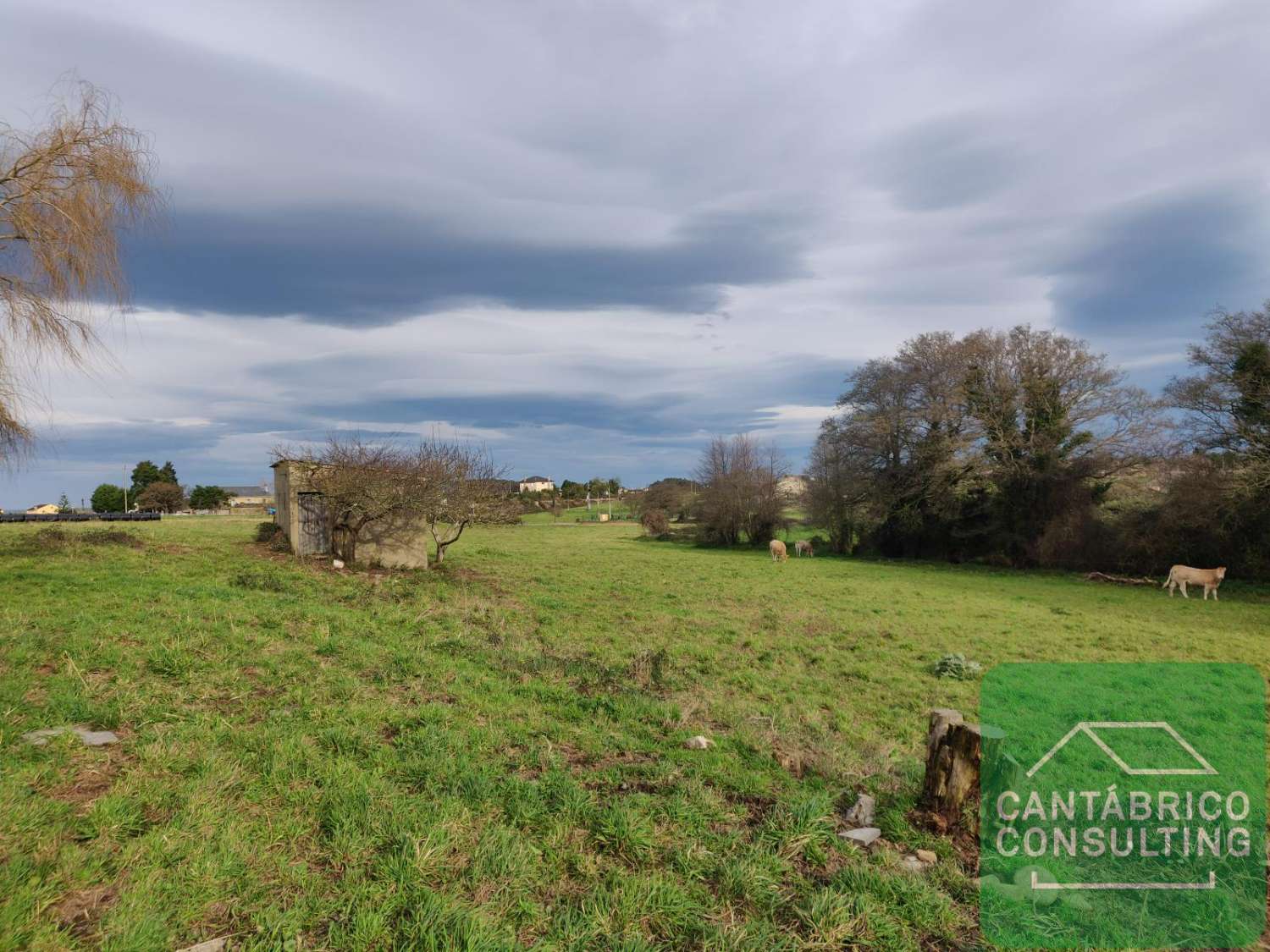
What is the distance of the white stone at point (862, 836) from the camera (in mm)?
3719

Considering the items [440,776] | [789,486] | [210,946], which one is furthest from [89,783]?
[789,486]

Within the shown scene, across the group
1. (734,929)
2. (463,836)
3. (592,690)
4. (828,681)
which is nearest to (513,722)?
(592,690)

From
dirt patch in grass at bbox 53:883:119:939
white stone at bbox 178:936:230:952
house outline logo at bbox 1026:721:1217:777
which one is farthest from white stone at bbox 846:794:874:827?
dirt patch in grass at bbox 53:883:119:939

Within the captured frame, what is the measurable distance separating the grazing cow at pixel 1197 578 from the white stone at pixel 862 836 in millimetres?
18598

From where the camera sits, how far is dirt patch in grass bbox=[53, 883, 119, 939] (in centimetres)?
250

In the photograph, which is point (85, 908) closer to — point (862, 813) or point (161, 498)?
point (862, 813)

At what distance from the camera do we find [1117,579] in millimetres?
19875

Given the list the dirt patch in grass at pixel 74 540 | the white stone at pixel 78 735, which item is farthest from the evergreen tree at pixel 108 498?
the white stone at pixel 78 735

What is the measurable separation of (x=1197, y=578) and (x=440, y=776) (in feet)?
69.5

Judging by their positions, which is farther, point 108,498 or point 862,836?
point 108,498

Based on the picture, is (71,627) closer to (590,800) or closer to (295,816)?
(295,816)

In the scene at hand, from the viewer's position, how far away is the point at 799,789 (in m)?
4.35

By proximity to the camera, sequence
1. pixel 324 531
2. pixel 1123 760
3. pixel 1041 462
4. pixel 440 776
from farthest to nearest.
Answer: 1. pixel 1041 462
2. pixel 324 531
3. pixel 1123 760
4. pixel 440 776

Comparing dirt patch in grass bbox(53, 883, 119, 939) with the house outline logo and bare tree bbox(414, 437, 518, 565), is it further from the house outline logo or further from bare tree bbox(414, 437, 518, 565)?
bare tree bbox(414, 437, 518, 565)
